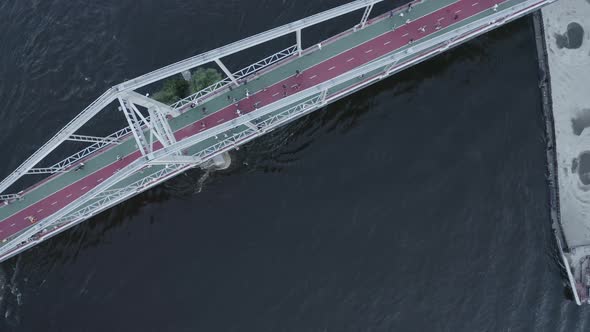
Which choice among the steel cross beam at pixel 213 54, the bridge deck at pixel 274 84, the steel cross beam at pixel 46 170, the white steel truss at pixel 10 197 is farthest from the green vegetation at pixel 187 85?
the white steel truss at pixel 10 197

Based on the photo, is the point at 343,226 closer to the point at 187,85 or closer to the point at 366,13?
the point at 366,13

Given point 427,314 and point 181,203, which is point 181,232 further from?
point 427,314

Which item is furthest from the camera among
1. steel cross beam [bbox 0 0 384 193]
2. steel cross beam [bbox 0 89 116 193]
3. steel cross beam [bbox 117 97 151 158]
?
steel cross beam [bbox 0 89 116 193]

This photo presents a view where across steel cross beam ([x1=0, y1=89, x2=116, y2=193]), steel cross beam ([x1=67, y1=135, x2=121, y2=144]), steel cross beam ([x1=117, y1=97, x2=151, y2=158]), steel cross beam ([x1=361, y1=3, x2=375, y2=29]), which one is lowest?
steel cross beam ([x1=117, y1=97, x2=151, y2=158])

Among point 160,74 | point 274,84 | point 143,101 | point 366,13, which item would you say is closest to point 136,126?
point 143,101

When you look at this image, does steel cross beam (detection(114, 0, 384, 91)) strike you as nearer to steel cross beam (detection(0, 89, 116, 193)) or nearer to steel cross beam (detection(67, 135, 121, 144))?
steel cross beam (detection(0, 89, 116, 193))

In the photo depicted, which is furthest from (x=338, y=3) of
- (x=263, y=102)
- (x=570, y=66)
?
(x=570, y=66)

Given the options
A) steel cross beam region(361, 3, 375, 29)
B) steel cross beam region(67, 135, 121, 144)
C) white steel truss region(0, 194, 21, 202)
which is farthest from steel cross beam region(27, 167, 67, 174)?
steel cross beam region(361, 3, 375, 29)
